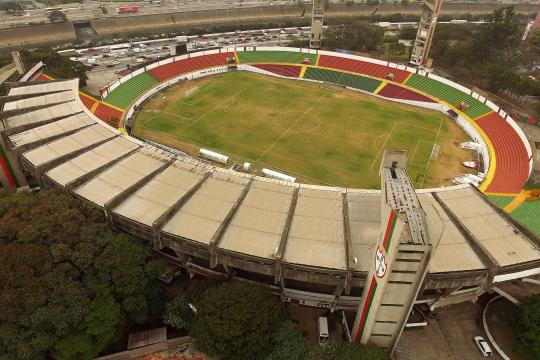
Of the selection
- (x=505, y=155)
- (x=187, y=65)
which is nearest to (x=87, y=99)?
(x=187, y=65)

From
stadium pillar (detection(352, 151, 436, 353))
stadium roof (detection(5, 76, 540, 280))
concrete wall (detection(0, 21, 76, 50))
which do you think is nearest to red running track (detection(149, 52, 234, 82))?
stadium roof (detection(5, 76, 540, 280))

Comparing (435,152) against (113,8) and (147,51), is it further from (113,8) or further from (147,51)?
(113,8)

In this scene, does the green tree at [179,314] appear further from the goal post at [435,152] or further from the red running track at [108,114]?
the goal post at [435,152]

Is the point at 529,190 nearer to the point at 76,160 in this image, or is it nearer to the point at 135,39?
the point at 76,160

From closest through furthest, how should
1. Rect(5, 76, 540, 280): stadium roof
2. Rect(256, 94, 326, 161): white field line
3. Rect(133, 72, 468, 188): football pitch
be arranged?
Rect(5, 76, 540, 280): stadium roof < Rect(133, 72, 468, 188): football pitch < Rect(256, 94, 326, 161): white field line

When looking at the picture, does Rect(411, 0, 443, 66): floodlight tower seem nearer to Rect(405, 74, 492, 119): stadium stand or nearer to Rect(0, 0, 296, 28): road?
Rect(405, 74, 492, 119): stadium stand

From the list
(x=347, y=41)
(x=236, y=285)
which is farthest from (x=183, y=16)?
(x=236, y=285)
